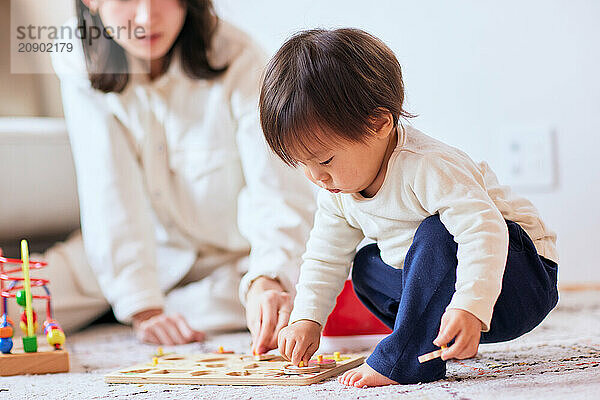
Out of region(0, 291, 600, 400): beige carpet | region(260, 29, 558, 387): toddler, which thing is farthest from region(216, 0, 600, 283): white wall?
region(260, 29, 558, 387): toddler

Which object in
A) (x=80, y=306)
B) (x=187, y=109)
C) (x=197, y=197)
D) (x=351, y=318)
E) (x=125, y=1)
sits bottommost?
(x=80, y=306)

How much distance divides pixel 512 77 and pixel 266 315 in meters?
1.11

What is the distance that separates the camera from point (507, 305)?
76cm

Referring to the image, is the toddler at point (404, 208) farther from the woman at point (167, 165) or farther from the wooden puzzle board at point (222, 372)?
the woman at point (167, 165)

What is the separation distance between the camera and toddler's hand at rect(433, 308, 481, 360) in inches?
26.2

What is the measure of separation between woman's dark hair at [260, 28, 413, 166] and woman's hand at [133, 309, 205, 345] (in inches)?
20.4

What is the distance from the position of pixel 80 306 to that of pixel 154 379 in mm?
675

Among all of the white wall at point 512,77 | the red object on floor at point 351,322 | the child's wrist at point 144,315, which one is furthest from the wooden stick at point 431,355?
the white wall at point 512,77

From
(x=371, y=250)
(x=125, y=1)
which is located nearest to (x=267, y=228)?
(x=371, y=250)

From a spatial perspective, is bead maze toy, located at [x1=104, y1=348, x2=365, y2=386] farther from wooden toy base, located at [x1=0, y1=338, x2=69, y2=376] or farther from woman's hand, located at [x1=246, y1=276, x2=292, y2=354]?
wooden toy base, located at [x1=0, y1=338, x2=69, y2=376]

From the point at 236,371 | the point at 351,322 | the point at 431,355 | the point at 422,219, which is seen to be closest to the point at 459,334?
the point at 431,355

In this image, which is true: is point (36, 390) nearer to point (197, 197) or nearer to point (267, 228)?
point (267, 228)

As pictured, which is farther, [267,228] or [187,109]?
[187,109]

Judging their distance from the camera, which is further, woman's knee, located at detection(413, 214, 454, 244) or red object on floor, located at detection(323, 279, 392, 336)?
red object on floor, located at detection(323, 279, 392, 336)
